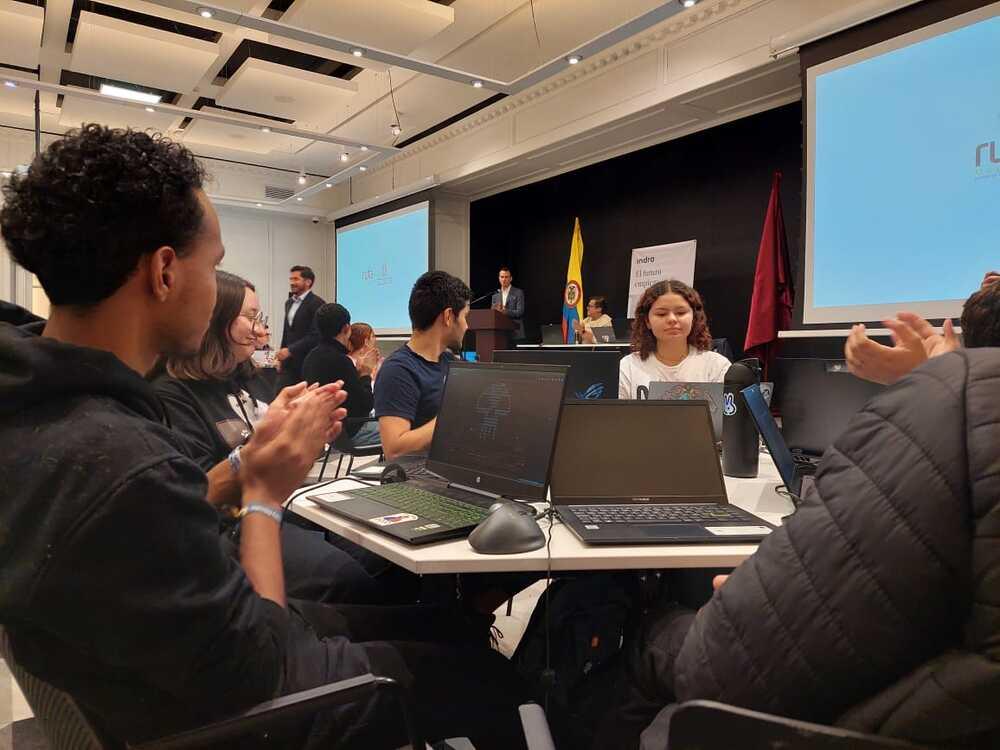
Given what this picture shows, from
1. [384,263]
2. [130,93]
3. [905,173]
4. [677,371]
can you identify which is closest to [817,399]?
[677,371]

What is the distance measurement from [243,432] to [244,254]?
815cm

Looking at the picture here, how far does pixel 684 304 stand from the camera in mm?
2883

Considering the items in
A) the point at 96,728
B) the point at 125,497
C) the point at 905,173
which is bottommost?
the point at 96,728

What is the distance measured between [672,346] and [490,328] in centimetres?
357

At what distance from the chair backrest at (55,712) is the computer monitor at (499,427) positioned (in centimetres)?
86

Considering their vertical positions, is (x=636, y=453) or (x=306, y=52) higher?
(x=306, y=52)

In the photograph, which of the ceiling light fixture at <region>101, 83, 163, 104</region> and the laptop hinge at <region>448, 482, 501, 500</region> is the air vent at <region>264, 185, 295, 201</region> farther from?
the laptop hinge at <region>448, 482, 501, 500</region>

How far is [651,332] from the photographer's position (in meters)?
3.01

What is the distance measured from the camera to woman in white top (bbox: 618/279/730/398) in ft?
9.30

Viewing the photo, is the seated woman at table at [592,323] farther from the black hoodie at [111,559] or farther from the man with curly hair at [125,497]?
the black hoodie at [111,559]

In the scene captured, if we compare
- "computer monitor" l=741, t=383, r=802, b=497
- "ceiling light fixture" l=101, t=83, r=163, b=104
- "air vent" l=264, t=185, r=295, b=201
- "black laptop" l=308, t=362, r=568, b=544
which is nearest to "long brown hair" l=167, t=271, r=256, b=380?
"black laptop" l=308, t=362, r=568, b=544

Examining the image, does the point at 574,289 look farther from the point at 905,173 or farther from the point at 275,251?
the point at 275,251

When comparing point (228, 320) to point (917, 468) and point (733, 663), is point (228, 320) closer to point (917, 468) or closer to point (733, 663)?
point (733, 663)

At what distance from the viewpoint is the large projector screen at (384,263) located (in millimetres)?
7680
